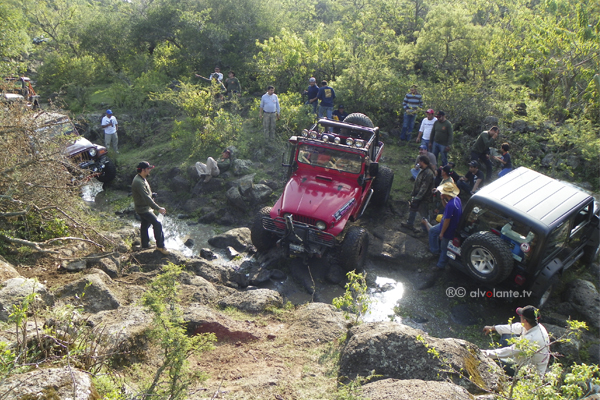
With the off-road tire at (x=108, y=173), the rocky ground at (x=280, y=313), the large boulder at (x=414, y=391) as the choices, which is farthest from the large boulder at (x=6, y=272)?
the off-road tire at (x=108, y=173)

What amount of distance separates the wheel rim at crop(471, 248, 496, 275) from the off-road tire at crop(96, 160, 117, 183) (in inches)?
342

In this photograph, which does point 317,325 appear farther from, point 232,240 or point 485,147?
point 485,147

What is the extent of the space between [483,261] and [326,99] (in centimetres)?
682

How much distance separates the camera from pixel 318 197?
7.40 meters

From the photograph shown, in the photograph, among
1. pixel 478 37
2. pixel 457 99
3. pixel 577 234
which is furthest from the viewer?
pixel 478 37

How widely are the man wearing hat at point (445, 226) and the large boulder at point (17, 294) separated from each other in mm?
5556

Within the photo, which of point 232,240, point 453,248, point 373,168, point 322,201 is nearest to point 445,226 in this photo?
point 453,248

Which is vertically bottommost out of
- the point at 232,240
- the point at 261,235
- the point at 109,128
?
the point at 232,240

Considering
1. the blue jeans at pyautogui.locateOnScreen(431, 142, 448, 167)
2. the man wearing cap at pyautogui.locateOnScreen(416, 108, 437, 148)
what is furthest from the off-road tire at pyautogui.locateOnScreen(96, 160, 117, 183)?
the blue jeans at pyautogui.locateOnScreen(431, 142, 448, 167)

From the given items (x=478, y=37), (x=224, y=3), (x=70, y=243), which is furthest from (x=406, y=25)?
(x=70, y=243)

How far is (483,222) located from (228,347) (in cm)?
422

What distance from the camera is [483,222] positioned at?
21.4 ft

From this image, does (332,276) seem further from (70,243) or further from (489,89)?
(489,89)

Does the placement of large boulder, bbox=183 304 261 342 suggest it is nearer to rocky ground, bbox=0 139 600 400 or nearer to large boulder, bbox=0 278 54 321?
rocky ground, bbox=0 139 600 400
